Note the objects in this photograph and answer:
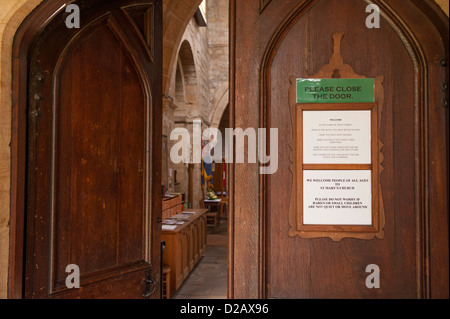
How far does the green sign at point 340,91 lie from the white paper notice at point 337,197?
0.30 metres

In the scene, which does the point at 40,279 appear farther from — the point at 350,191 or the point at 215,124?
the point at 215,124

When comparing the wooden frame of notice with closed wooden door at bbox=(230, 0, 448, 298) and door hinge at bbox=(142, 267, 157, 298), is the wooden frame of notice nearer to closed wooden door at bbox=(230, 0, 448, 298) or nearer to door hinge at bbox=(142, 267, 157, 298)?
closed wooden door at bbox=(230, 0, 448, 298)

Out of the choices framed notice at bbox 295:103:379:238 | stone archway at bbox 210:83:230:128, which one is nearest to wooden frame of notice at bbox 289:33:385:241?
framed notice at bbox 295:103:379:238

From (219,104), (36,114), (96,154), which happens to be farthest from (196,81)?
(36,114)

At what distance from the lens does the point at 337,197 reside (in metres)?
1.31

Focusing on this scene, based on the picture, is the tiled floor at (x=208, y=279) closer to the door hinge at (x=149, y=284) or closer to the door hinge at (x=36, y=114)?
the door hinge at (x=149, y=284)

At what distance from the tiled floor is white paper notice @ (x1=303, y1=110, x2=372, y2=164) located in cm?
341

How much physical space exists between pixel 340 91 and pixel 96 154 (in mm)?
1304

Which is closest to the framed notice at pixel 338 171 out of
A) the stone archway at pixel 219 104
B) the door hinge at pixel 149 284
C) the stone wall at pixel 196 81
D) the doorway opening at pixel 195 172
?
the doorway opening at pixel 195 172

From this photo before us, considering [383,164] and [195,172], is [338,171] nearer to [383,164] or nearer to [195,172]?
[383,164]

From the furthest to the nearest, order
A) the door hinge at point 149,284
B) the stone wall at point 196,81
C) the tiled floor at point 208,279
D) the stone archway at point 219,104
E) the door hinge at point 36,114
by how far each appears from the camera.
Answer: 1. the stone archway at point 219,104
2. the stone wall at point 196,81
3. the tiled floor at point 208,279
4. the door hinge at point 149,284
5. the door hinge at point 36,114

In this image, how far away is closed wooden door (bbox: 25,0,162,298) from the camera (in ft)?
4.98

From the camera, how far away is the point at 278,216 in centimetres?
134

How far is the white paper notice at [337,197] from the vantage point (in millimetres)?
1302
